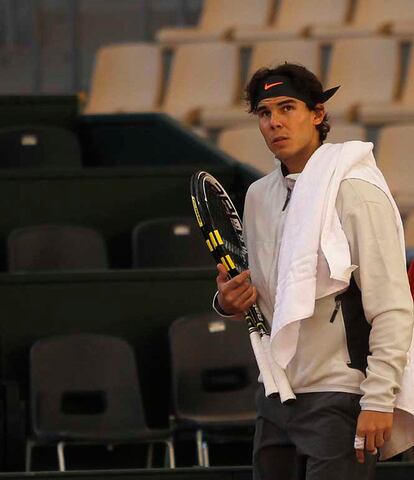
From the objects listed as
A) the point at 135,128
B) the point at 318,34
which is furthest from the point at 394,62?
the point at 135,128

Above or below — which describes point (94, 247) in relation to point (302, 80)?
below

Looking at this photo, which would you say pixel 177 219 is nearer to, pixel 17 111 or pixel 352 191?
pixel 17 111

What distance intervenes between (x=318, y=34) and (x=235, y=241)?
272 inches

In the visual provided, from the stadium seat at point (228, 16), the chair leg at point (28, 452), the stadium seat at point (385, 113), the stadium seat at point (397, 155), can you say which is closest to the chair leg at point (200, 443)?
the chair leg at point (28, 452)

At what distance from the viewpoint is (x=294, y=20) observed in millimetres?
10633

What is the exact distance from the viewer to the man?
3.10 meters

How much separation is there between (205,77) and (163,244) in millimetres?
3352

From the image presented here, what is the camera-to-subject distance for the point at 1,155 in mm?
8469

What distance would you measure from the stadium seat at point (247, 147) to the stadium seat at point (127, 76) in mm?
1596

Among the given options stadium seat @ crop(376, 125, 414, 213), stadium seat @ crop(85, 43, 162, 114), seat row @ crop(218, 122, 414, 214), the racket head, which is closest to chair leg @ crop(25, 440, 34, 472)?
the racket head

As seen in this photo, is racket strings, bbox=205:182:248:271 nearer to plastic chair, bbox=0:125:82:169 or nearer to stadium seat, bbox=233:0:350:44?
plastic chair, bbox=0:125:82:169

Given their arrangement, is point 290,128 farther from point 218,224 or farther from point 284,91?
point 218,224

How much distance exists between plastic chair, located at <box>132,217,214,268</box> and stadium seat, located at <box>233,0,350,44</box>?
3719mm

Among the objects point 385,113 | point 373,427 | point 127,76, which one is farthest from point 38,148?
point 373,427
